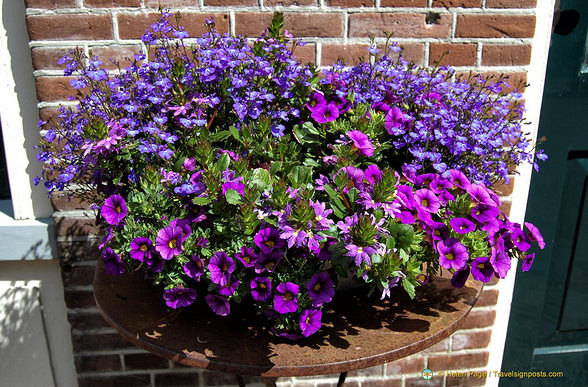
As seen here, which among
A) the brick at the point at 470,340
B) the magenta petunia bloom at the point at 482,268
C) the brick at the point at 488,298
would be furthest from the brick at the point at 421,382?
the magenta petunia bloom at the point at 482,268

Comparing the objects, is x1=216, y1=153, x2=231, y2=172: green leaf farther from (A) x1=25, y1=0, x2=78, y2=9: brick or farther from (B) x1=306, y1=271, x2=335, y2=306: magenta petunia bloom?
(A) x1=25, y1=0, x2=78, y2=9: brick

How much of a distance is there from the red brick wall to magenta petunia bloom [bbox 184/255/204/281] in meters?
0.85

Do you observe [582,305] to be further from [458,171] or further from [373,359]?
[373,359]

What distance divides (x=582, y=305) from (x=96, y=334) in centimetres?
201

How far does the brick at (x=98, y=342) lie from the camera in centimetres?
188

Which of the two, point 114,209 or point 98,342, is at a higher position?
point 114,209

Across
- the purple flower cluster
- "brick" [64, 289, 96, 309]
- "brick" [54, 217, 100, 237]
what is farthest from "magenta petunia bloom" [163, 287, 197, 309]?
"brick" [64, 289, 96, 309]

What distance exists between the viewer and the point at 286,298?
1.03m

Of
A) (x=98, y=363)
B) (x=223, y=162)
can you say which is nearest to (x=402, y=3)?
(x=223, y=162)

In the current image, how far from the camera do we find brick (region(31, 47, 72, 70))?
62.7 inches

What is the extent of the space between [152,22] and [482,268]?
1236mm

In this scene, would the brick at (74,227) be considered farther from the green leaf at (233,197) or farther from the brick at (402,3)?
the brick at (402,3)

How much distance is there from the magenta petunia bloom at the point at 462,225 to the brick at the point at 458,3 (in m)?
0.90

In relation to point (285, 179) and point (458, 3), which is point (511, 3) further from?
point (285, 179)
